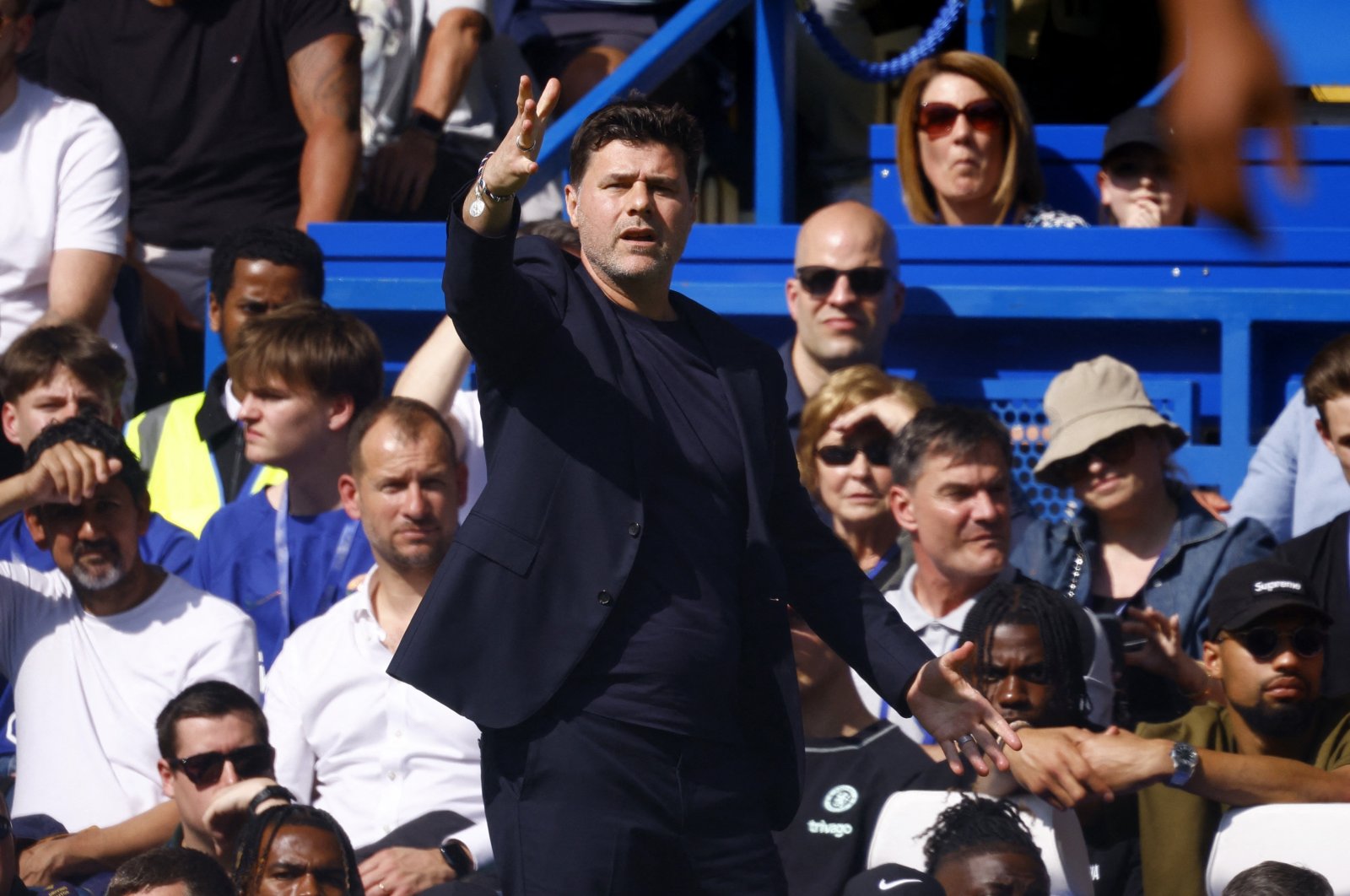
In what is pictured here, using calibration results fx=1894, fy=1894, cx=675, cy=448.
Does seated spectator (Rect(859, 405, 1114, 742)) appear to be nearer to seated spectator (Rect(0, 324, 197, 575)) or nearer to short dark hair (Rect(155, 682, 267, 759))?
short dark hair (Rect(155, 682, 267, 759))

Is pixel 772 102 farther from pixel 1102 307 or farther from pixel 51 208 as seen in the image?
pixel 51 208

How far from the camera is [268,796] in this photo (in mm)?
4230

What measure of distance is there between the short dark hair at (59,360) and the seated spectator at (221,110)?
1.14 meters

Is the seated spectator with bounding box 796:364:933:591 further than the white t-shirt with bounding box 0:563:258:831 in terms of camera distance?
Yes

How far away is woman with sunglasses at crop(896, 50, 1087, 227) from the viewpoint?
5621mm

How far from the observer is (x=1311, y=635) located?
407cm

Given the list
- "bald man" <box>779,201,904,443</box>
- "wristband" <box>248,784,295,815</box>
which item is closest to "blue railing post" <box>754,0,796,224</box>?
"bald man" <box>779,201,904,443</box>

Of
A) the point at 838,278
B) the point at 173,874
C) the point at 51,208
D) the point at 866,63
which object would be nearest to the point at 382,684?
the point at 173,874

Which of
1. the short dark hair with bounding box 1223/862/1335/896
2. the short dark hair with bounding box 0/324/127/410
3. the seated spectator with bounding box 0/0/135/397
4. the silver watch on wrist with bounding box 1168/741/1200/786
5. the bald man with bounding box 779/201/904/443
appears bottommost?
the short dark hair with bounding box 1223/862/1335/896

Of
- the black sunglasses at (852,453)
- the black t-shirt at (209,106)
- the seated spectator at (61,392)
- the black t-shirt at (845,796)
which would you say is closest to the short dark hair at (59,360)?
the seated spectator at (61,392)

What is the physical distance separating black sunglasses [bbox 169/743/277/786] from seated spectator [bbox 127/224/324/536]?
127cm

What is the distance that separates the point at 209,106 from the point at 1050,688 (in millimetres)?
3810

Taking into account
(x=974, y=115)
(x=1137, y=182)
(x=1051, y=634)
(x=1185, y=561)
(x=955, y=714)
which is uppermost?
(x=974, y=115)

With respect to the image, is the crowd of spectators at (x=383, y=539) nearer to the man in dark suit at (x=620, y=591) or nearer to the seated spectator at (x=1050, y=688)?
the seated spectator at (x=1050, y=688)
